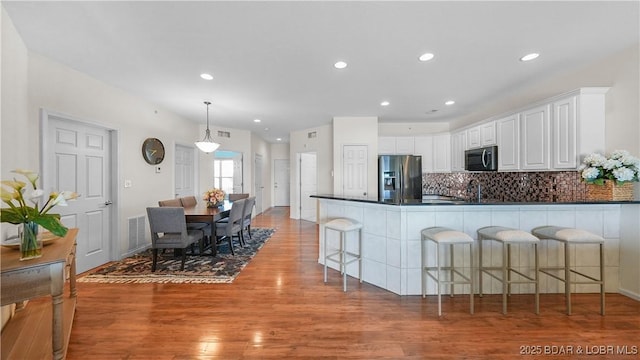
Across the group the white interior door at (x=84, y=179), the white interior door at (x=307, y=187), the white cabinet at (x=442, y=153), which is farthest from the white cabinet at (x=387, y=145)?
the white interior door at (x=84, y=179)

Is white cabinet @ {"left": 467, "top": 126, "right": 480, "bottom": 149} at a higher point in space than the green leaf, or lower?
higher

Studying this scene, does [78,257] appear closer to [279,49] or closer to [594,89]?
[279,49]

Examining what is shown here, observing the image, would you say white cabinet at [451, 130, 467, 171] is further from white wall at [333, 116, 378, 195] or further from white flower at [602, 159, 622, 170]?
white flower at [602, 159, 622, 170]

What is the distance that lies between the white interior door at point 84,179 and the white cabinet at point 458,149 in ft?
20.0

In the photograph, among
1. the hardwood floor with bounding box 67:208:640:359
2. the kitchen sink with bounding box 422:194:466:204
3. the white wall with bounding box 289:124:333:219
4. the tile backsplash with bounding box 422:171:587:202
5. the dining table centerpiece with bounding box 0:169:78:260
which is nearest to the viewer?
the dining table centerpiece with bounding box 0:169:78:260

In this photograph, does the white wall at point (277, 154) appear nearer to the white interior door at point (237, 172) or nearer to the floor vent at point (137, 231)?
the white interior door at point (237, 172)

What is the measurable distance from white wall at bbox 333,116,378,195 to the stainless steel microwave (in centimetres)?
175

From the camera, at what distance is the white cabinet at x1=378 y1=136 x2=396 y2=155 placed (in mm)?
5395

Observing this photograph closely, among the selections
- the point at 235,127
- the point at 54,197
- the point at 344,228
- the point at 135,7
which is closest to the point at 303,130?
the point at 235,127

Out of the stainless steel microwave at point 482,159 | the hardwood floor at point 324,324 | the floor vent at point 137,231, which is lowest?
the hardwood floor at point 324,324

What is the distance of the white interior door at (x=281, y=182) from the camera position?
9.45 meters

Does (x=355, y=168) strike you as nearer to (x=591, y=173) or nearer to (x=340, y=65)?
(x=340, y=65)

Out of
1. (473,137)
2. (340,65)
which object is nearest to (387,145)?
(473,137)

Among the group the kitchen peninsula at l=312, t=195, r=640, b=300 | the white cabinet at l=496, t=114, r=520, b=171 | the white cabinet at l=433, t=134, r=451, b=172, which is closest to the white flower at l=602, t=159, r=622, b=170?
the kitchen peninsula at l=312, t=195, r=640, b=300
